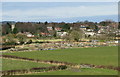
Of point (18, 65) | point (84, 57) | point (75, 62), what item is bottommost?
point (84, 57)

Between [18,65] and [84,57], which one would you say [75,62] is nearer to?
[84,57]

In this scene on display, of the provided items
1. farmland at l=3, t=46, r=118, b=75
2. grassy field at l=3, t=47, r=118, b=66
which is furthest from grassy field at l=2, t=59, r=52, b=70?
grassy field at l=3, t=47, r=118, b=66

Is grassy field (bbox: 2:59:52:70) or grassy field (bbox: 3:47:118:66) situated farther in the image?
grassy field (bbox: 3:47:118:66)

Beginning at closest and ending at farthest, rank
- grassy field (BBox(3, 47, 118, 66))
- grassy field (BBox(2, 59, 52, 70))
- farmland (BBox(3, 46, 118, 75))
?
farmland (BBox(3, 46, 118, 75)), grassy field (BBox(2, 59, 52, 70)), grassy field (BBox(3, 47, 118, 66))

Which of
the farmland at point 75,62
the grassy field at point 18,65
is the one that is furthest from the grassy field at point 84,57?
the grassy field at point 18,65

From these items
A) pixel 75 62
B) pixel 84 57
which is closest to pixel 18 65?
pixel 75 62

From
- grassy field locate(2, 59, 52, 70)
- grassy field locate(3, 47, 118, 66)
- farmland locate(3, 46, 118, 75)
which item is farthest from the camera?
grassy field locate(3, 47, 118, 66)

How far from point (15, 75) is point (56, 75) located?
3.93 m

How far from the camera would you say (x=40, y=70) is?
958 inches

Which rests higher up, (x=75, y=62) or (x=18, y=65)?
(x=18, y=65)

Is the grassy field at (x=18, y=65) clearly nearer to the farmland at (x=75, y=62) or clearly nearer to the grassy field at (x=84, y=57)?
the farmland at (x=75, y=62)

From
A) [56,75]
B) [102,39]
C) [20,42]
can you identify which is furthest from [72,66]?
[102,39]

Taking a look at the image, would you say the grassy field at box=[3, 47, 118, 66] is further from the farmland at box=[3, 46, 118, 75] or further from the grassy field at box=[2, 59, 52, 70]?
the grassy field at box=[2, 59, 52, 70]

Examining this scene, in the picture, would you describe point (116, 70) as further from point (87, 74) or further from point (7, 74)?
point (7, 74)
